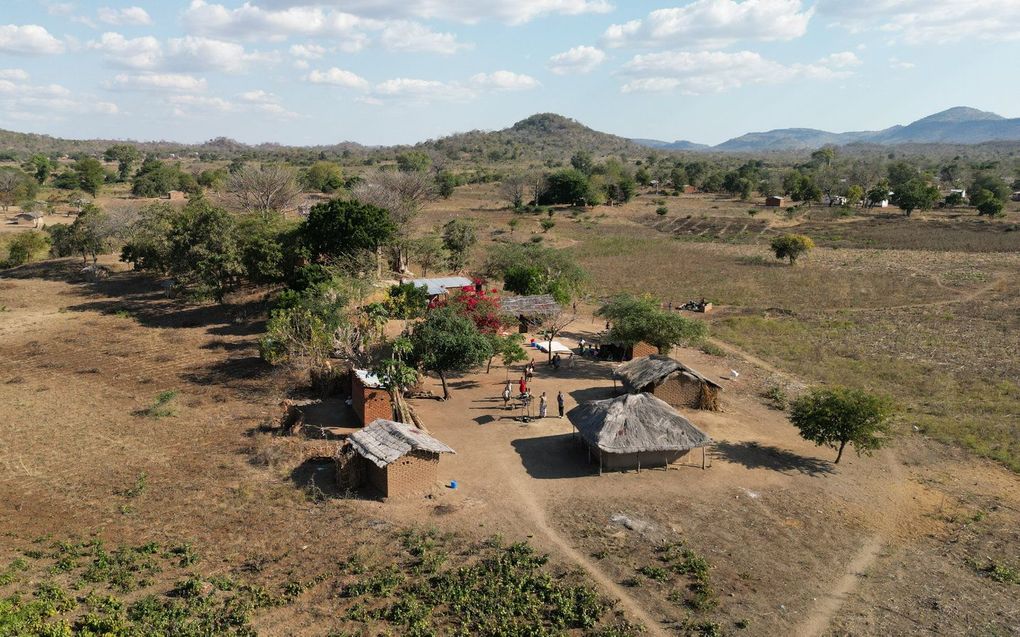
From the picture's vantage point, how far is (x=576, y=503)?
1875 centimetres

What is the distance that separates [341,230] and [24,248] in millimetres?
33563

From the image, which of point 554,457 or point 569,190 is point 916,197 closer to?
point 569,190

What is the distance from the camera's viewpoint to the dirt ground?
14742 mm

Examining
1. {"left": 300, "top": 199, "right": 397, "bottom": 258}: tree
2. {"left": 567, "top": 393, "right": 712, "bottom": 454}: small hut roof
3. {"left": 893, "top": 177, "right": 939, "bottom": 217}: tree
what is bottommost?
{"left": 567, "top": 393, "right": 712, "bottom": 454}: small hut roof

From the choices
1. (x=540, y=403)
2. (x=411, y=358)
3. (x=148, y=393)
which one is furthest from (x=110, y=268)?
(x=540, y=403)

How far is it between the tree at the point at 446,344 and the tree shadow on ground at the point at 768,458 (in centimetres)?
962

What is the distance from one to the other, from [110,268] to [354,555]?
5113 centimetres

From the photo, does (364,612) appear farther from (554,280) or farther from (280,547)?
(554,280)

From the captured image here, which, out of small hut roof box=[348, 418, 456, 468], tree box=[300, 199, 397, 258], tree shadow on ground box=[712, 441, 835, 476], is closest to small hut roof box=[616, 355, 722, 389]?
tree shadow on ground box=[712, 441, 835, 476]

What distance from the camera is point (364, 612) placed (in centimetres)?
1384

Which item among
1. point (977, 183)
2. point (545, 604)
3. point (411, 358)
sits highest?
point (977, 183)

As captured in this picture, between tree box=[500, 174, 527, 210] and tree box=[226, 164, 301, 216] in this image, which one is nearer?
tree box=[226, 164, 301, 216]

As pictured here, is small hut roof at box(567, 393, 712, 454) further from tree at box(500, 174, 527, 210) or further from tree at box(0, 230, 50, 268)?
tree at box(500, 174, 527, 210)

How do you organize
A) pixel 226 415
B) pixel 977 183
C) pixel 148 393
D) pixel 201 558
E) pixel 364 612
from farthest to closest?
pixel 977 183, pixel 148 393, pixel 226 415, pixel 201 558, pixel 364 612
